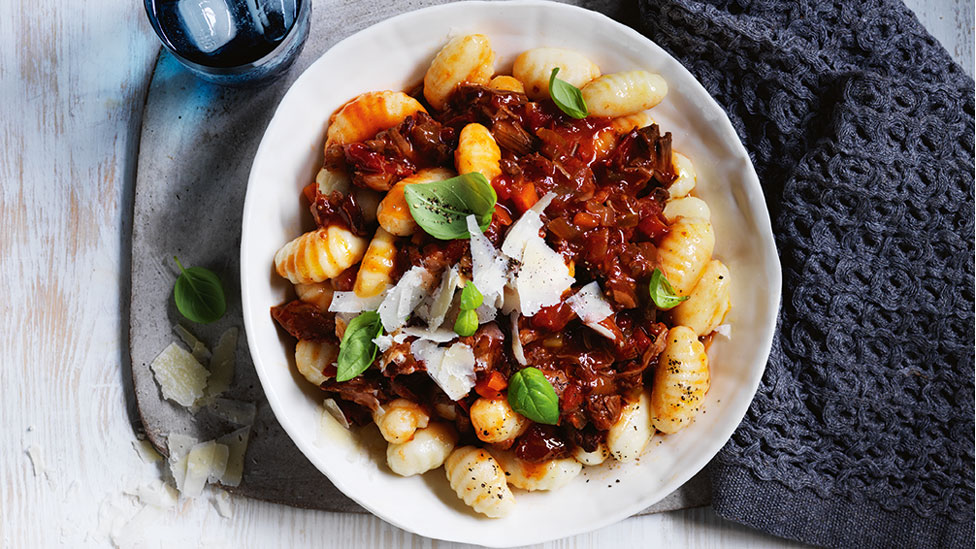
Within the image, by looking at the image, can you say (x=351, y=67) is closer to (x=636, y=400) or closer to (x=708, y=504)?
(x=636, y=400)

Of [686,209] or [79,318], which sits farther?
[79,318]

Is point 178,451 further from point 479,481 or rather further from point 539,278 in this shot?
point 539,278

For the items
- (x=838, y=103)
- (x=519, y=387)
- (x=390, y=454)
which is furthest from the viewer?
(x=838, y=103)

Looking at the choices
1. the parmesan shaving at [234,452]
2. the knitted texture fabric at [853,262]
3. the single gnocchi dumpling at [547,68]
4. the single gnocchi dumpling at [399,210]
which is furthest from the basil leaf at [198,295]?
the knitted texture fabric at [853,262]

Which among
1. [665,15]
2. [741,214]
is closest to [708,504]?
[741,214]

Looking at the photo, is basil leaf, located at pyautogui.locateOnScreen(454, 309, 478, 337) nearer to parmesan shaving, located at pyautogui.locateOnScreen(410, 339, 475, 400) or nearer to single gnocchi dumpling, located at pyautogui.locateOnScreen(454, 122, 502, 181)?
parmesan shaving, located at pyautogui.locateOnScreen(410, 339, 475, 400)

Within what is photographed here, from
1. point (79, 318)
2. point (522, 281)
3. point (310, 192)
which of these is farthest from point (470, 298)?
point (79, 318)

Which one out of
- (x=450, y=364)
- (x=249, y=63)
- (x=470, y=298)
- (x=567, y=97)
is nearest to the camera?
(x=470, y=298)
